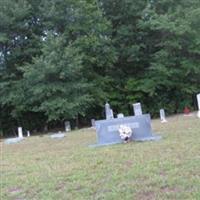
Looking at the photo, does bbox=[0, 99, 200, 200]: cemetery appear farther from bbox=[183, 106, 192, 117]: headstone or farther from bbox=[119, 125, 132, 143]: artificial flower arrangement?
bbox=[183, 106, 192, 117]: headstone

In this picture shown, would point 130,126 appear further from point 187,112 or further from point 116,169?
point 187,112

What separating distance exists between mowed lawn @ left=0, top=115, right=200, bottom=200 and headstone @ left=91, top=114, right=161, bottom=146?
0.66 meters

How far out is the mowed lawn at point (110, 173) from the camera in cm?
371

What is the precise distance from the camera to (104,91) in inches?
689

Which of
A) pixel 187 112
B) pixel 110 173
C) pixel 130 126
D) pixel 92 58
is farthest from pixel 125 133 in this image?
pixel 92 58

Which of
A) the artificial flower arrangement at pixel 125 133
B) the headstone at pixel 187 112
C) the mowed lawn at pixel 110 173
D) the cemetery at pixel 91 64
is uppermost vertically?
the cemetery at pixel 91 64

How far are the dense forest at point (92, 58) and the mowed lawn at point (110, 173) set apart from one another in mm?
8567

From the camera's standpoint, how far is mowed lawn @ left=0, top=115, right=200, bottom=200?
3.71 meters

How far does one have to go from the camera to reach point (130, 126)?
7.25 meters

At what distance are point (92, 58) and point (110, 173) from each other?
41.2 feet

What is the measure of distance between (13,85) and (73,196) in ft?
40.7

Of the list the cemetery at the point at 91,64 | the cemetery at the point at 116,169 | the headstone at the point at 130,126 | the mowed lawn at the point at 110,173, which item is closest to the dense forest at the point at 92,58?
the cemetery at the point at 91,64

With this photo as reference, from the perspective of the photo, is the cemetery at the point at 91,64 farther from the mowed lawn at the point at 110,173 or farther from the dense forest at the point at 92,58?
the mowed lawn at the point at 110,173

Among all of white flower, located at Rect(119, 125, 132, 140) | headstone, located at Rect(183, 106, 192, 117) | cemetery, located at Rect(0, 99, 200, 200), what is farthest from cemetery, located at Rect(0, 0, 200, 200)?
cemetery, located at Rect(0, 99, 200, 200)
